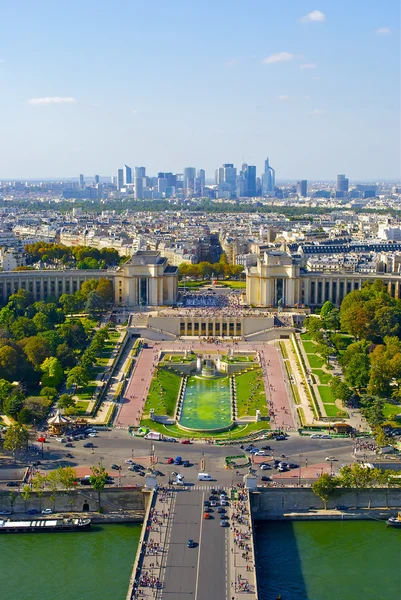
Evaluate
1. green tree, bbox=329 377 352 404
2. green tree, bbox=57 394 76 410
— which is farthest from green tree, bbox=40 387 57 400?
green tree, bbox=329 377 352 404

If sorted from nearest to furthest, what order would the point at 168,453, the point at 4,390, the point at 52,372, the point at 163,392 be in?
the point at 168,453 < the point at 4,390 < the point at 52,372 < the point at 163,392

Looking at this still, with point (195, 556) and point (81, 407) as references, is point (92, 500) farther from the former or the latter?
point (81, 407)

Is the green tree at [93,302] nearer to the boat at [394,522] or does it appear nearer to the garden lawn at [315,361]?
the garden lawn at [315,361]

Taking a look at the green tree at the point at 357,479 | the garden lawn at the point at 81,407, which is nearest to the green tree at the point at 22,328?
the garden lawn at the point at 81,407

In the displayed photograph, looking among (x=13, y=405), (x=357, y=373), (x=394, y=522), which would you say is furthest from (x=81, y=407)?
(x=394, y=522)

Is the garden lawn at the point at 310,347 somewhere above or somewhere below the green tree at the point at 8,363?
below

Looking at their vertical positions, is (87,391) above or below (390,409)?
above
